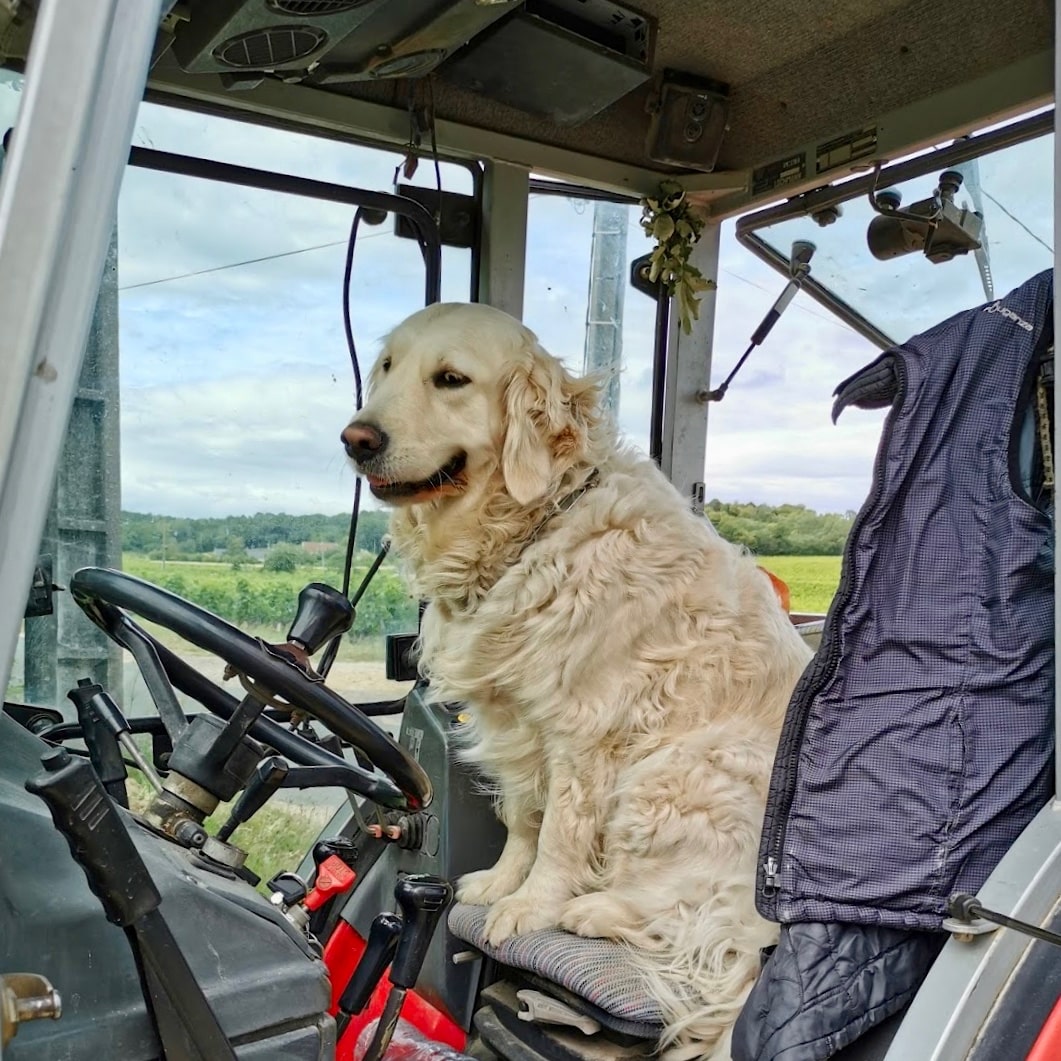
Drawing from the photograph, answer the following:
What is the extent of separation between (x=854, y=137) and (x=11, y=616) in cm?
210

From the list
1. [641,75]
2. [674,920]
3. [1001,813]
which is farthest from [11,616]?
[641,75]

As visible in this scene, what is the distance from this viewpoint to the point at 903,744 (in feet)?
3.60

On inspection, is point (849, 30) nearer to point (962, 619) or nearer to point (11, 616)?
point (962, 619)

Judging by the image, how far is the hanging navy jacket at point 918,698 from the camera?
107 centimetres

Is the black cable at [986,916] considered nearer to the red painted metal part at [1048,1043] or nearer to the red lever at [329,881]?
the red painted metal part at [1048,1043]

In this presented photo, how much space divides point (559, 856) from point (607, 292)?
1.35m

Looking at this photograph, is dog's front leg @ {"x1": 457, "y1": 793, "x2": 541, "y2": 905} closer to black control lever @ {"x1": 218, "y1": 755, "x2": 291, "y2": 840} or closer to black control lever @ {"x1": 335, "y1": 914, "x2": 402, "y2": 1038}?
black control lever @ {"x1": 335, "y1": 914, "x2": 402, "y2": 1038}

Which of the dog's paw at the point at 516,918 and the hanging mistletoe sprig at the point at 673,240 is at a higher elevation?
the hanging mistletoe sprig at the point at 673,240

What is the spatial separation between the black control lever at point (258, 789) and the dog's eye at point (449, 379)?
112 centimetres

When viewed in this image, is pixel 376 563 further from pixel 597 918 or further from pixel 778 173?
pixel 778 173

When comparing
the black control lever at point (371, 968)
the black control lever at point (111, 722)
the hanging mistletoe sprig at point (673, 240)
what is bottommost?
the black control lever at point (371, 968)

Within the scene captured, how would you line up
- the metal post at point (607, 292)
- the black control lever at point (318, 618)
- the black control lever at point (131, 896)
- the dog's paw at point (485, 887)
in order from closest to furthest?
1. the black control lever at point (131, 896)
2. the black control lever at point (318, 618)
3. the dog's paw at point (485, 887)
4. the metal post at point (607, 292)

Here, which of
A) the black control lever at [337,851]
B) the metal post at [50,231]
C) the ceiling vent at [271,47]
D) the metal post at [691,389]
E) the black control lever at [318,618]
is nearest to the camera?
the metal post at [50,231]

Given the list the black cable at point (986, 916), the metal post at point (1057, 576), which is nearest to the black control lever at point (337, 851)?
the black cable at point (986, 916)
